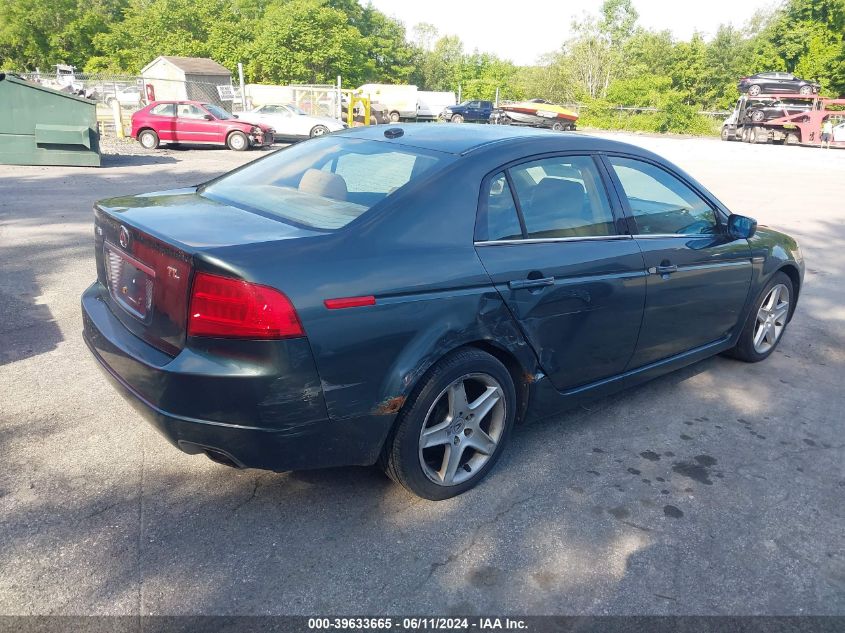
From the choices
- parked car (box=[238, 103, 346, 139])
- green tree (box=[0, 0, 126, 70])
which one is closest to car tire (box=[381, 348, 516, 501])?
parked car (box=[238, 103, 346, 139])

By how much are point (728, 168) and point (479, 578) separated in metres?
20.8

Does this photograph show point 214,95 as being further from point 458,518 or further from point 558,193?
point 458,518

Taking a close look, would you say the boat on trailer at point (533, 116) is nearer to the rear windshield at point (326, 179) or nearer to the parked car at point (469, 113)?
the parked car at point (469, 113)

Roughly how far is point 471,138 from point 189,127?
63.3 feet

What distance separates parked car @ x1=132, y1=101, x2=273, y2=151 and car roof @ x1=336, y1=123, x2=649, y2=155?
59.9ft


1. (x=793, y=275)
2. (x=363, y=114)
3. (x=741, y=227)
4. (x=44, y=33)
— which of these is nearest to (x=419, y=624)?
(x=741, y=227)

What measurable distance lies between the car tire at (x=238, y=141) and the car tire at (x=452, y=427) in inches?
765

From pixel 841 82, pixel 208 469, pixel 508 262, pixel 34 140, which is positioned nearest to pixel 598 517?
pixel 508 262

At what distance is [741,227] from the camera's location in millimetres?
4352

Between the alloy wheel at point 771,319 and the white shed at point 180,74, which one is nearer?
the alloy wheel at point 771,319

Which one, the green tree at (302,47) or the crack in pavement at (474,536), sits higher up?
the green tree at (302,47)

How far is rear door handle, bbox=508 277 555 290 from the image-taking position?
3.13m

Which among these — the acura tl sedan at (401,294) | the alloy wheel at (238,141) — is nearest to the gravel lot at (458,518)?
the acura tl sedan at (401,294)

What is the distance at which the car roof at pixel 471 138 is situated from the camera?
11.2ft
